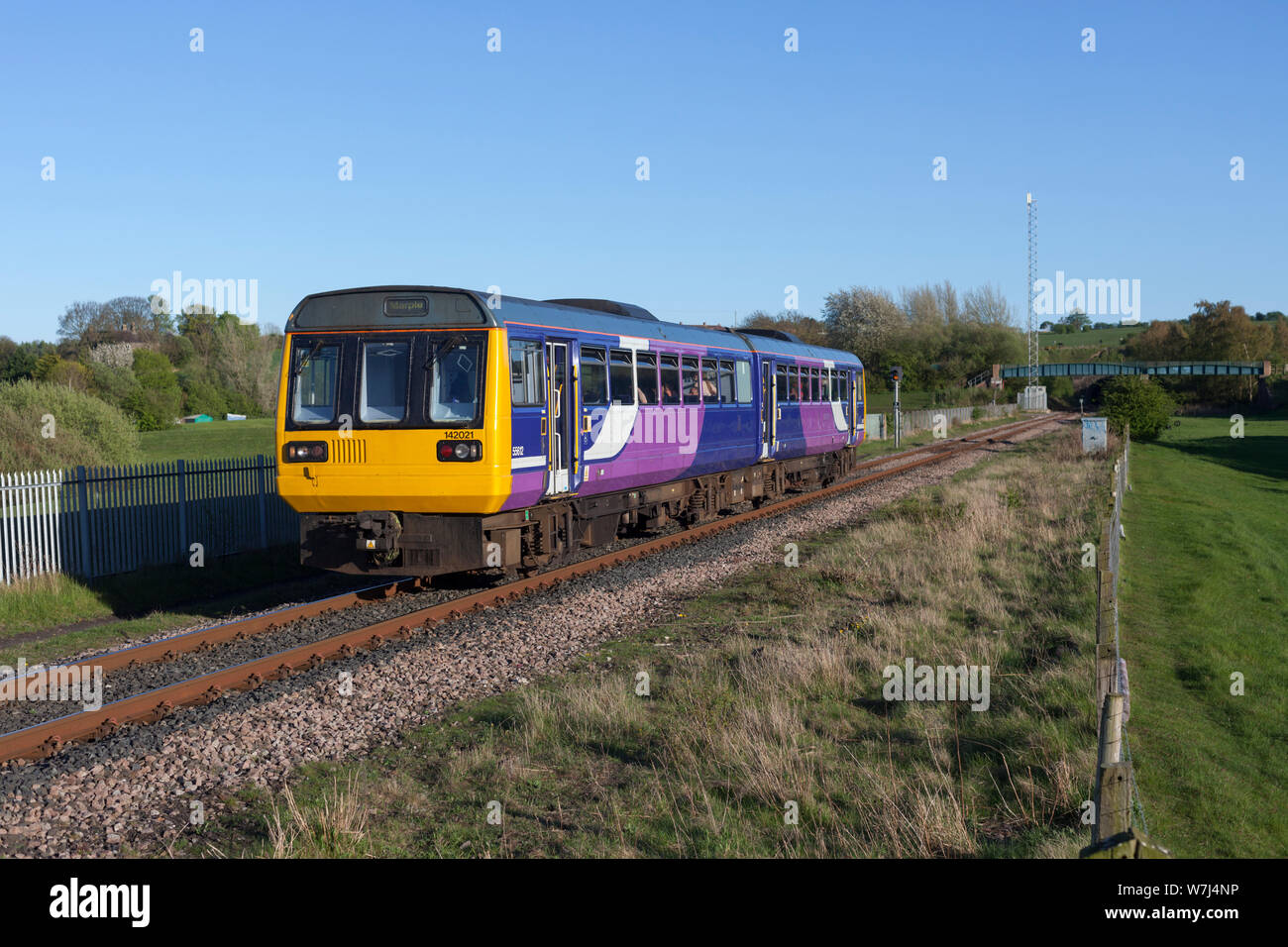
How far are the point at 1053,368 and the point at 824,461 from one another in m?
79.7

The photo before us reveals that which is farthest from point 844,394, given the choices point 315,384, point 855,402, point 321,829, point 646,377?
point 321,829

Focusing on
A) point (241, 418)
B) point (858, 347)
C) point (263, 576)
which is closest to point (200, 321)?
point (241, 418)

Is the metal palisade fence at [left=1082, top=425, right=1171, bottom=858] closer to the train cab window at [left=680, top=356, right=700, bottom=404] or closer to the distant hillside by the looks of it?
the train cab window at [left=680, top=356, right=700, bottom=404]

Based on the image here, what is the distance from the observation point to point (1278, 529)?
80.5 ft

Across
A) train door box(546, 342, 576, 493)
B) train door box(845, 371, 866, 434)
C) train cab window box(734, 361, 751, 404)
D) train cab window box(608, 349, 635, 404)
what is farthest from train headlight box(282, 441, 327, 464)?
train door box(845, 371, 866, 434)

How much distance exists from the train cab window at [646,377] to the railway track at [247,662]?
2340mm

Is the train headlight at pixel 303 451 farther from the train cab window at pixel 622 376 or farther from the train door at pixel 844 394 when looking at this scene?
the train door at pixel 844 394

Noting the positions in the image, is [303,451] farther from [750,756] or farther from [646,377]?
[750,756]

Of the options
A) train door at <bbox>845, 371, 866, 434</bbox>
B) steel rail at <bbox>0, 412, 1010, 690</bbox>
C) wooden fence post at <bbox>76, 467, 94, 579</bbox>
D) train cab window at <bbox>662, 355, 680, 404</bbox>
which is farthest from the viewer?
train door at <bbox>845, 371, 866, 434</bbox>

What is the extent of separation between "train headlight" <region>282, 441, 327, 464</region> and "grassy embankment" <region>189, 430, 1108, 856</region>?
12.9 feet

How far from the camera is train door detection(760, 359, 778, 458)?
68.1 ft

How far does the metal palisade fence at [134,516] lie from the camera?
1347cm

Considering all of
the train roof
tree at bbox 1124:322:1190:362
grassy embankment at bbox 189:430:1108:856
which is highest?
tree at bbox 1124:322:1190:362

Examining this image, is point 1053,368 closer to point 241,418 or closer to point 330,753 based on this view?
point 241,418
